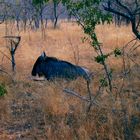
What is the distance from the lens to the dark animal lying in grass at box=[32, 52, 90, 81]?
1077 centimetres

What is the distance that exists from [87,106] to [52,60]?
178 inches

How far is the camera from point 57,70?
439 inches

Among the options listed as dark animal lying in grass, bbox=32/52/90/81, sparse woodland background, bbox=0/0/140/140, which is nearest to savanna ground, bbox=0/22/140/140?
sparse woodland background, bbox=0/0/140/140

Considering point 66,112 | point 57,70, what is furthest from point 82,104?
point 57,70

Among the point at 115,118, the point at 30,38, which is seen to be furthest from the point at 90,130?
the point at 30,38

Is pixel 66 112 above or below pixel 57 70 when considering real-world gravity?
above

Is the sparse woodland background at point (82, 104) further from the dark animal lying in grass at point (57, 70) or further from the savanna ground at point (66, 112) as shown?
the dark animal lying in grass at point (57, 70)

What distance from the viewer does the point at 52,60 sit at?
37.4 feet

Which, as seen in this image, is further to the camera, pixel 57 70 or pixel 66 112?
pixel 57 70

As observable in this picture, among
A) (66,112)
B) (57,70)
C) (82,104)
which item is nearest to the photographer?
(66,112)

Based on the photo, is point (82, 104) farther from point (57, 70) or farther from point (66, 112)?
point (57, 70)

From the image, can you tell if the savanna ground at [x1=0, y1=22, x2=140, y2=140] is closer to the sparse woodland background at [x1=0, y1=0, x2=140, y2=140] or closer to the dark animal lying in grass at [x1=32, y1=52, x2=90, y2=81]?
the sparse woodland background at [x1=0, y1=0, x2=140, y2=140]

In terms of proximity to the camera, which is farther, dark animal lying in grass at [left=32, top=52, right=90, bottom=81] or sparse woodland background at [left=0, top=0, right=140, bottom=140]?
dark animal lying in grass at [left=32, top=52, right=90, bottom=81]

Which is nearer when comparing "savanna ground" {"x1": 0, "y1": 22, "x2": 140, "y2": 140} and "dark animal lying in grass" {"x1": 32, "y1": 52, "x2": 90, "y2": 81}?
"savanna ground" {"x1": 0, "y1": 22, "x2": 140, "y2": 140}
